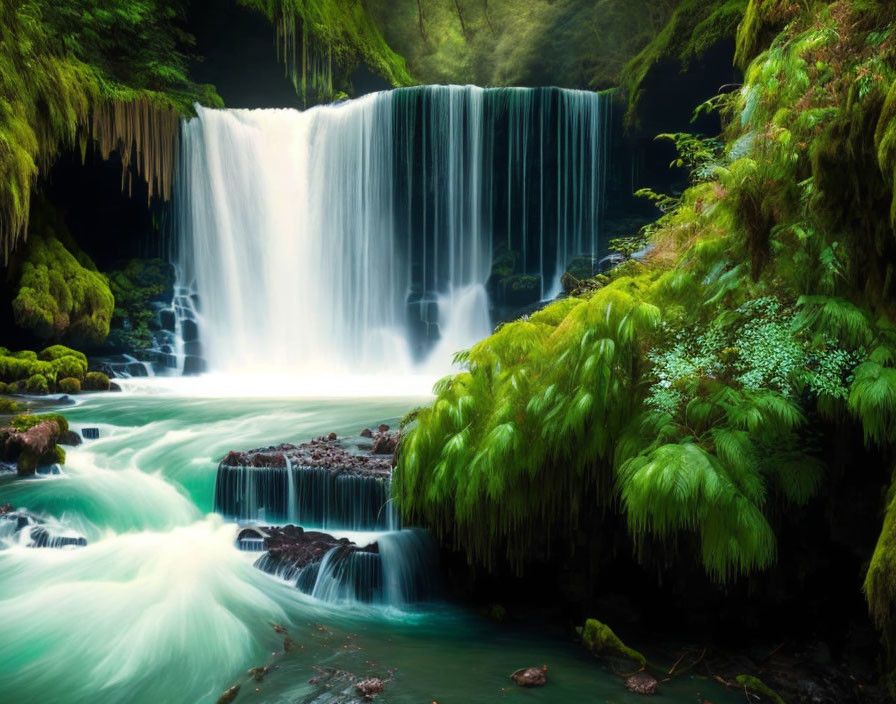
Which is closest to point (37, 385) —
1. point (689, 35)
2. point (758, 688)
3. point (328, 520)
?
point (328, 520)

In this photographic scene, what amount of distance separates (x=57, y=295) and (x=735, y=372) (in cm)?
1220

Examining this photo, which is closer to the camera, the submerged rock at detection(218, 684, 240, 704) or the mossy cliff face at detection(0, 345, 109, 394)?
the submerged rock at detection(218, 684, 240, 704)

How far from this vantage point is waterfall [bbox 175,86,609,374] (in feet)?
50.0

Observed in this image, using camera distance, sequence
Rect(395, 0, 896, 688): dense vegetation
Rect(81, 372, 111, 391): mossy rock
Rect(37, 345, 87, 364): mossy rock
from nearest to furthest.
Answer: Rect(395, 0, 896, 688): dense vegetation → Rect(81, 372, 111, 391): mossy rock → Rect(37, 345, 87, 364): mossy rock

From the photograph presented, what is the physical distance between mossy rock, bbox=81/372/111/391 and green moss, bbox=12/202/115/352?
125cm

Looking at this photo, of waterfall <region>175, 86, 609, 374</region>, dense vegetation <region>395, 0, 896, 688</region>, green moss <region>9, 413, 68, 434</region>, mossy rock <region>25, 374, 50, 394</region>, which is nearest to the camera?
dense vegetation <region>395, 0, 896, 688</region>

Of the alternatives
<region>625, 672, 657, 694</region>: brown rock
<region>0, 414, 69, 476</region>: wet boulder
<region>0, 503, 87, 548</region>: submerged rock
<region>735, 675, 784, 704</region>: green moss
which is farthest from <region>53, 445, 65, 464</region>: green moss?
<region>735, 675, 784, 704</region>: green moss

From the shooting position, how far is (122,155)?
13156mm

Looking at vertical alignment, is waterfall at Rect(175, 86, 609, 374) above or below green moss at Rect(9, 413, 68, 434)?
above

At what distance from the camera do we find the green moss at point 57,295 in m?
11.2

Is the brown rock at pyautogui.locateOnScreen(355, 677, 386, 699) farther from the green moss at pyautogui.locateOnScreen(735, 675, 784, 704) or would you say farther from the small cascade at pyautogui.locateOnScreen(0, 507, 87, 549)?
the small cascade at pyautogui.locateOnScreen(0, 507, 87, 549)

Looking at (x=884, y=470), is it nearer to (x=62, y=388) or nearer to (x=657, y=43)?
(x=62, y=388)

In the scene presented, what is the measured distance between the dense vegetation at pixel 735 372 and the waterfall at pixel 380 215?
11495 mm

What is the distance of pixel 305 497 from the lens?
5.36m
